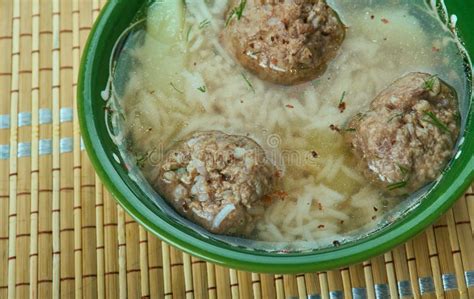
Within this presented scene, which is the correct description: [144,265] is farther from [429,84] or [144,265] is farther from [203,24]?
[429,84]

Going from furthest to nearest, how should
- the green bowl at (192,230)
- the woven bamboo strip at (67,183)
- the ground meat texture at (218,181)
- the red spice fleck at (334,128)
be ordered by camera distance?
the woven bamboo strip at (67,183), the red spice fleck at (334,128), the ground meat texture at (218,181), the green bowl at (192,230)

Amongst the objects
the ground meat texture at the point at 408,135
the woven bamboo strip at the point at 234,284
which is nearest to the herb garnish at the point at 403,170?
the ground meat texture at the point at 408,135

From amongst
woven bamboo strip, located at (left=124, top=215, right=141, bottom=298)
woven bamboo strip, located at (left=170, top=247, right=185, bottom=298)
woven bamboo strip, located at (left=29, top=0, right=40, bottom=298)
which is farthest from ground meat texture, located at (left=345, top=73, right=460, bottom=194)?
woven bamboo strip, located at (left=29, top=0, right=40, bottom=298)

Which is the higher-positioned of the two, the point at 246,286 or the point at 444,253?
the point at 444,253

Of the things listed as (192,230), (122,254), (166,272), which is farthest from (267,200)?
(122,254)

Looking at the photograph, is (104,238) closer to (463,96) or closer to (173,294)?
(173,294)

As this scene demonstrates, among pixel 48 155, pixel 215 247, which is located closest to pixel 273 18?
pixel 215 247

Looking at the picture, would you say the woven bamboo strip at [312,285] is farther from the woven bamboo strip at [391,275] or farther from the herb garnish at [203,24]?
the herb garnish at [203,24]
